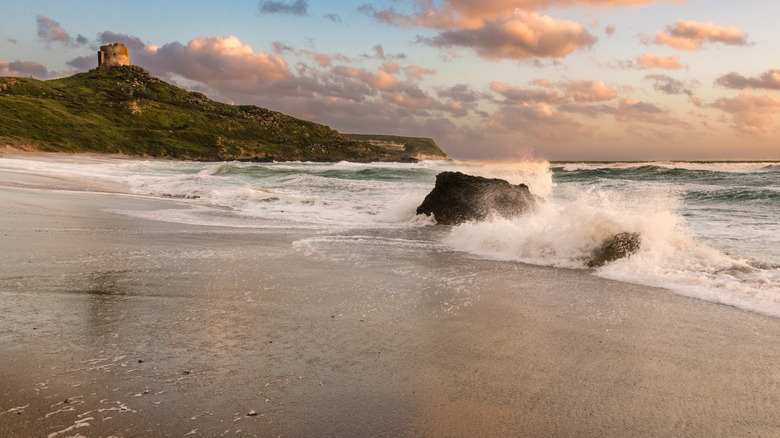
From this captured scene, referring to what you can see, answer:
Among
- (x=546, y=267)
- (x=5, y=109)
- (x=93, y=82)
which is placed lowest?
(x=546, y=267)

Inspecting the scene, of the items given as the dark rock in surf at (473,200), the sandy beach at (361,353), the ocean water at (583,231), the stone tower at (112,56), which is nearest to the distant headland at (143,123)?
the stone tower at (112,56)

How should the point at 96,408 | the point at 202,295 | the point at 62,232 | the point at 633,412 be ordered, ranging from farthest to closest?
the point at 62,232 < the point at 202,295 < the point at 633,412 < the point at 96,408

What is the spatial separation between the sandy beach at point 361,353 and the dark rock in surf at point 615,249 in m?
0.57

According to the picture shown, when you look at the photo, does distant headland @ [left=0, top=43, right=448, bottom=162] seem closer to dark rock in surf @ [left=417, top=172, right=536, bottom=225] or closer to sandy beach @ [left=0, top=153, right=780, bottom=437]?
dark rock in surf @ [left=417, top=172, right=536, bottom=225]

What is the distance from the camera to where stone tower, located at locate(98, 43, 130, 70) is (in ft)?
443

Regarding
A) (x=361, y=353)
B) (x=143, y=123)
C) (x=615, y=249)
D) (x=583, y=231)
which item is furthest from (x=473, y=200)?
(x=143, y=123)

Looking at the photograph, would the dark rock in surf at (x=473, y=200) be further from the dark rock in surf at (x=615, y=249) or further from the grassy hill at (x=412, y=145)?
the grassy hill at (x=412, y=145)

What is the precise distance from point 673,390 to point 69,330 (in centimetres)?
375

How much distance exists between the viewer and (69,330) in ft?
10.9

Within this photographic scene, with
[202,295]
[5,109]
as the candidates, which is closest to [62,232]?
[202,295]

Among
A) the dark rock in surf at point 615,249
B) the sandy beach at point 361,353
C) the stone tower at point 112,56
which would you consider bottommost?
the sandy beach at point 361,353

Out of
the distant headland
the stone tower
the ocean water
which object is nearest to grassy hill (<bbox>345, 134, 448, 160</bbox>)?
the distant headland

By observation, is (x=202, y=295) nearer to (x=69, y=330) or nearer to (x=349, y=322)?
(x=69, y=330)

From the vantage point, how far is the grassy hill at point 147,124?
78625 mm
